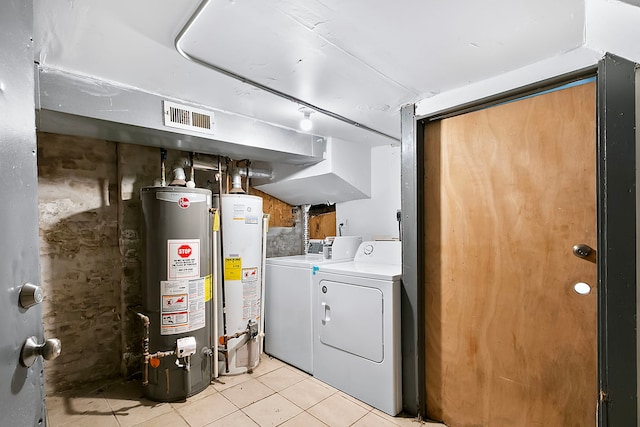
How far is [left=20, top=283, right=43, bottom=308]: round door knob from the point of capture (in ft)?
2.38

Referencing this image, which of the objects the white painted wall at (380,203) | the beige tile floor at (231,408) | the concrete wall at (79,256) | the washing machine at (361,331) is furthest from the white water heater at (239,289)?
the white painted wall at (380,203)

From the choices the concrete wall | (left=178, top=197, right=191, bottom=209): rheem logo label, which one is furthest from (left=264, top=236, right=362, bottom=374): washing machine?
the concrete wall

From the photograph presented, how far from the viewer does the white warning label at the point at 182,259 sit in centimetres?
220

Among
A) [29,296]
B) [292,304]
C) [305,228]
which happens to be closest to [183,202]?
[292,304]

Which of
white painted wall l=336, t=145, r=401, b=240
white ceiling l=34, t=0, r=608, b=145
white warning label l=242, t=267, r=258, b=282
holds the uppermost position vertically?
white ceiling l=34, t=0, r=608, b=145

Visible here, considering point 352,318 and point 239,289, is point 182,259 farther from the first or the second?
point 352,318

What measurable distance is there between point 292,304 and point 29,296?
2.14 metres

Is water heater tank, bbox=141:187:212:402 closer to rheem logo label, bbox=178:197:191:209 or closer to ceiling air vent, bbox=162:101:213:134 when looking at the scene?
rheem logo label, bbox=178:197:191:209

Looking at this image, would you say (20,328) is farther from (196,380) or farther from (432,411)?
(432,411)

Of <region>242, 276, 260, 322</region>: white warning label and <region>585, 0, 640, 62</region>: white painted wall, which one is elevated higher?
<region>585, 0, 640, 62</region>: white painted wall

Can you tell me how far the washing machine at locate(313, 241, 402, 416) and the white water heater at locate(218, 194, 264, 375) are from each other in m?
0.56

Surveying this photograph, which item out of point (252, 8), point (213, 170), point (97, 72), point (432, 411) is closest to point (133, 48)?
point (97, 72)

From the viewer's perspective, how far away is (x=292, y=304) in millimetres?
2736

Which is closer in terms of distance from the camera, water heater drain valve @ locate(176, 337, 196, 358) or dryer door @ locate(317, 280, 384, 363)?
dryer door @ locate(317, 280, 384, 363)
